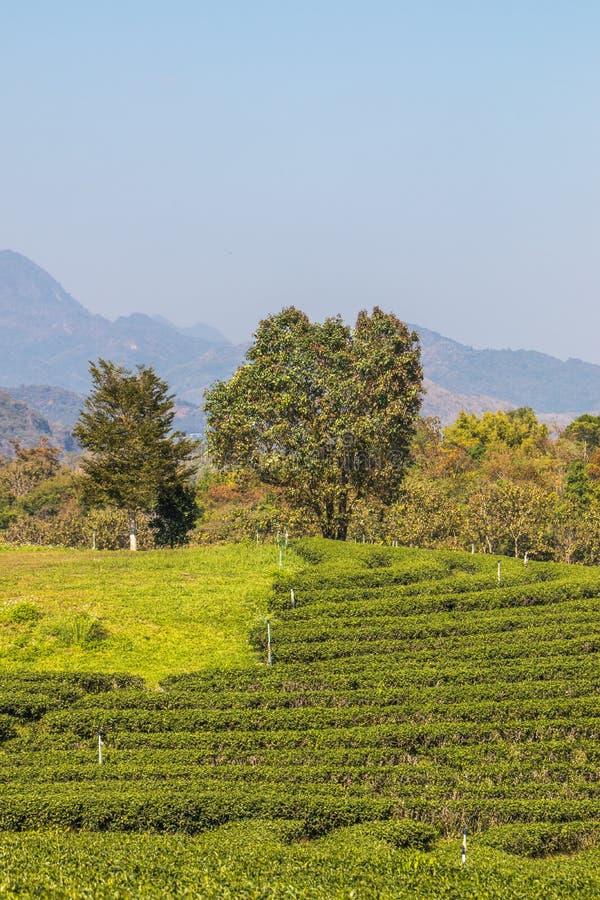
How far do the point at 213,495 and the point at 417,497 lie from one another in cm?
5337

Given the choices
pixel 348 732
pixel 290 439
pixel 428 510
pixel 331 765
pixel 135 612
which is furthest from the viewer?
pixel 428 510

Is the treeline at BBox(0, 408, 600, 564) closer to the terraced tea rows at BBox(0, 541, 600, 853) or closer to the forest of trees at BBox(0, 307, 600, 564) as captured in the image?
the forest of trees at BBox(0, 307, 600, 564)

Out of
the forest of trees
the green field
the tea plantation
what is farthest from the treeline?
the tea plantation

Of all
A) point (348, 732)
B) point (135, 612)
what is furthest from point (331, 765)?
point (135, 612)

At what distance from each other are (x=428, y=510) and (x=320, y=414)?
1969cm

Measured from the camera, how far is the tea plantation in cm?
1745

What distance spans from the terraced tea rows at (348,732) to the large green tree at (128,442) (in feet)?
68.8

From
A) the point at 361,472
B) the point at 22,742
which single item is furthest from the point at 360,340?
the point at 22,742

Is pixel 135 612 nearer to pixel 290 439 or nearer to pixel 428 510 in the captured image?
pixel 290 439

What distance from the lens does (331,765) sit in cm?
2355

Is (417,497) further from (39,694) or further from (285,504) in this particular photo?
(39,694)

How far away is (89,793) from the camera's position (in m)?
21.6

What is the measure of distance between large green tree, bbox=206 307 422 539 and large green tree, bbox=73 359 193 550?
11.1 feet

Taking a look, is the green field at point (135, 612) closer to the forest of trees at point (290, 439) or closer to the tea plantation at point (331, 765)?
the tea plantation at point (331, 765)
